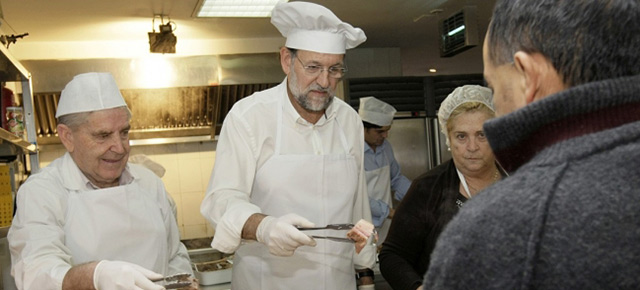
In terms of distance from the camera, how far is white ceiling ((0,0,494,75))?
15.2 ft

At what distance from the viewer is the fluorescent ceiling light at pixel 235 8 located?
439 cm

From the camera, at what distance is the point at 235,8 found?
453 centimetres

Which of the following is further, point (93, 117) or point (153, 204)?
point (153, 204)

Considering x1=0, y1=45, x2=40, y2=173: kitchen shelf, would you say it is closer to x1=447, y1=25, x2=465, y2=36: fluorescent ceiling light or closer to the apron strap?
the apron strap

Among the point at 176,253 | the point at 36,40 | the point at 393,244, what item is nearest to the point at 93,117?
the point at 176,253

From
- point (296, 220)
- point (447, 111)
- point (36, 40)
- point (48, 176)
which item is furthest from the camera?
point (36, 40)

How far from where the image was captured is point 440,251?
2.40 ft

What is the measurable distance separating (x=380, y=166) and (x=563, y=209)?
13.8 feet

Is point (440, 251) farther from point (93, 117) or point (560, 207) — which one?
point (93, 117)

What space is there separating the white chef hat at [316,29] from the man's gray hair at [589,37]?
1.60 metres

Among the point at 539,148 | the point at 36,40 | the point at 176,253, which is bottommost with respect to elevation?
the point at 176,253

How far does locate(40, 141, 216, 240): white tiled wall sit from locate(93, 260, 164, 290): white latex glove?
4439 mm

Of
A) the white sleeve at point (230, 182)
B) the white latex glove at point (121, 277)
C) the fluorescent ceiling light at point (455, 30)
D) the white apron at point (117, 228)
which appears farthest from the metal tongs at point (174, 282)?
the fluorescent ceiling light at point (455, 30)

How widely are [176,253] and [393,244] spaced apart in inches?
32.1
